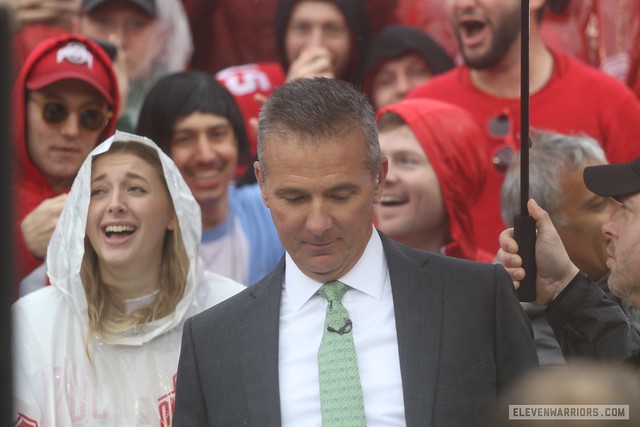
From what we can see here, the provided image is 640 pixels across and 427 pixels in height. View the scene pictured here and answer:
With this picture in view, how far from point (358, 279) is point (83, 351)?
1.24 meters

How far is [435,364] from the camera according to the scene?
2426mm

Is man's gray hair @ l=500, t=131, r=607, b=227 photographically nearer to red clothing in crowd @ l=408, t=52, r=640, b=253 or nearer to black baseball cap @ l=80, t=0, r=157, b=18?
red clothing in crowd @ l=408, t=52, r=640, b=253

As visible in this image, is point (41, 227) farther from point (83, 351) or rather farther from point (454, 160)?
point (454, 160)

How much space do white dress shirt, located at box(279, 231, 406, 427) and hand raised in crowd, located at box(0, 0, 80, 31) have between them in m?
3.25

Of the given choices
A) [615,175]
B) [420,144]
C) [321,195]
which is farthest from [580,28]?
[321,195]

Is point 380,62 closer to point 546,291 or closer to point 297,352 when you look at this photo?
point 546,291

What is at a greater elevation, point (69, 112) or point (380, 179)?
point (69, 112)

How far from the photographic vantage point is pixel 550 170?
4008 mm

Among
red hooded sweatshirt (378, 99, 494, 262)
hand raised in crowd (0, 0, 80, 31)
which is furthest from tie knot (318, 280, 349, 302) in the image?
hand raised in crowd (0, 0, 80, 31)

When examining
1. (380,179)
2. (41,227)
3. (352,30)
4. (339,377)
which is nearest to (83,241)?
(41,227)

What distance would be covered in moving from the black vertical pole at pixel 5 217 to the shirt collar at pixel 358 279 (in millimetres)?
1664

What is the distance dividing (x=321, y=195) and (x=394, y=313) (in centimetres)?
34

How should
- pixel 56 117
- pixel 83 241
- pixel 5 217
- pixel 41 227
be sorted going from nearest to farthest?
pixel 5 217 < pixel 83 241 < pixel 41 227 < pixel 56 117

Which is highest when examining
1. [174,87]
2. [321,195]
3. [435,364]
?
[174,87]
